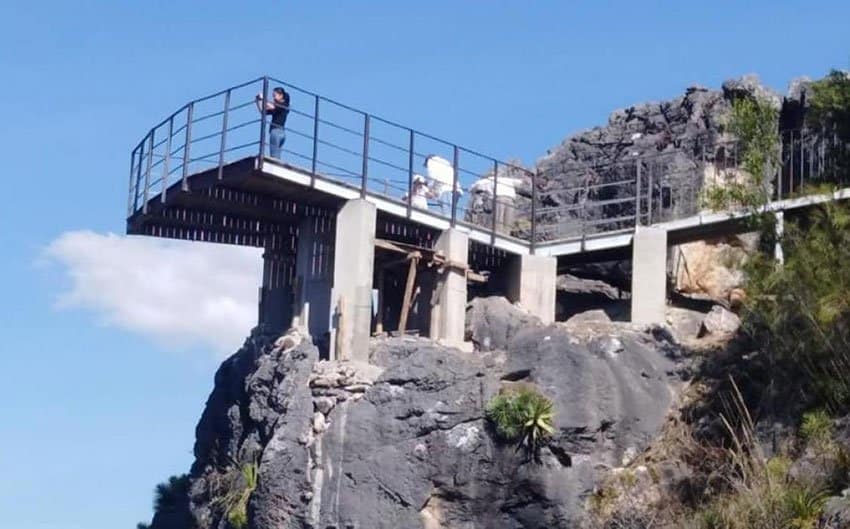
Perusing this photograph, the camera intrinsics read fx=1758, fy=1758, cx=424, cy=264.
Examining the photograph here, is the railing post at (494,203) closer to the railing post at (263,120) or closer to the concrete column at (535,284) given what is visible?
the concrete column at (535,284)

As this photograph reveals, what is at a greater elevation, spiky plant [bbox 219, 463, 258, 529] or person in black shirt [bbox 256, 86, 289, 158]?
person in black shirt [bbox 256, 86, 289, 158]

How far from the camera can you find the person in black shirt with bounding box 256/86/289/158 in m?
30.7

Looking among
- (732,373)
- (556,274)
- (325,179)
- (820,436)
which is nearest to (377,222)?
(325,179)

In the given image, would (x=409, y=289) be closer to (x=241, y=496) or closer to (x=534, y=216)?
(x=534, y=216)

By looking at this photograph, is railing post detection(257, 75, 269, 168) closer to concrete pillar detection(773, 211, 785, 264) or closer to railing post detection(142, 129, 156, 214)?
railing post detection(142, 129, 156, 214)

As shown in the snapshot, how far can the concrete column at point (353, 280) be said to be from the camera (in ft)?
99.6

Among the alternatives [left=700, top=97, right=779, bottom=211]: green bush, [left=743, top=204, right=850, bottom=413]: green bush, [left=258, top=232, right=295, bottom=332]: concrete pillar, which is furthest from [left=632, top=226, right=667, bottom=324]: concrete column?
[left=258, top=232, right=295, bottom=332]: concrete pillar

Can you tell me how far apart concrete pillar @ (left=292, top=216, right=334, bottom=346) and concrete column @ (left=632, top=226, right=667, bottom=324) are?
19.3 feet

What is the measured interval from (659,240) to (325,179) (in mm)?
6878

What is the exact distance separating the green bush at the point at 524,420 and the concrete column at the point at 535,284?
4.49 meters

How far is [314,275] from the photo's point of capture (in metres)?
32.2

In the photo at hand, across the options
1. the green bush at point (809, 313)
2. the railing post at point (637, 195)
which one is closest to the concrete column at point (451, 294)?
the railing post at point (637, 195)

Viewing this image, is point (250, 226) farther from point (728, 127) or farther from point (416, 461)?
point (728, 127)

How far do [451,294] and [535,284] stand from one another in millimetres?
2587
